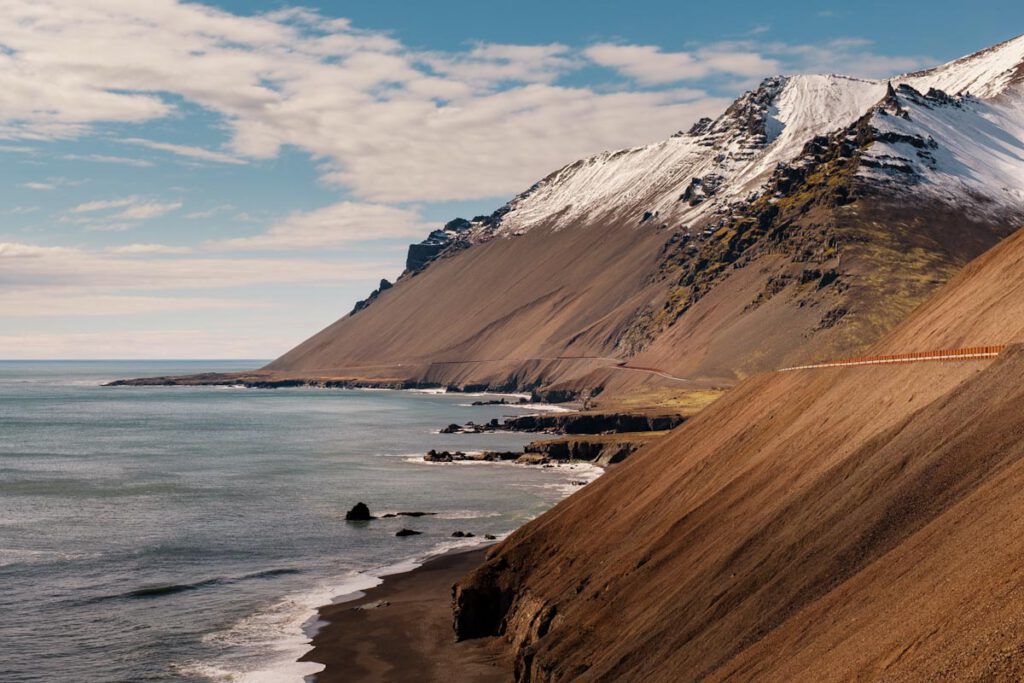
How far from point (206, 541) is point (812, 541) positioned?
5628 cm

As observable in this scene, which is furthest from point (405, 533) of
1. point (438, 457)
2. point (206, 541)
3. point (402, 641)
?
point (438, 457)

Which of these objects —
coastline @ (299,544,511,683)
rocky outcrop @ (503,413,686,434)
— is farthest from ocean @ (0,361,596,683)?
rocky outcrop @ (503,413,686,434)

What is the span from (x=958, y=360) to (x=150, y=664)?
35.3 metres

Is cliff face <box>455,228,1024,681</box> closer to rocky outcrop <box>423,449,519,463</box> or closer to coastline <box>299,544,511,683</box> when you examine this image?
coastline <box>299,544,511,683</box>

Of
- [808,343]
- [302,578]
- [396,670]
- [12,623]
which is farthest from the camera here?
[808,343]

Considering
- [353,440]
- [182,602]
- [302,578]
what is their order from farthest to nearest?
1. [353,440]
2. [302,578]
3. [182,602]

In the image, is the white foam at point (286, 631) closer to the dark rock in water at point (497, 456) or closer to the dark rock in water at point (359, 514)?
the dark rock in water at point (359, 514)

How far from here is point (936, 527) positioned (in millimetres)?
28031

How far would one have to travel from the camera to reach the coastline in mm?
45469

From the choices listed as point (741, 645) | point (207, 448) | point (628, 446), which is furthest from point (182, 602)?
point (207, 448)

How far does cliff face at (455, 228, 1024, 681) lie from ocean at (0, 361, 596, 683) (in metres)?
13.1

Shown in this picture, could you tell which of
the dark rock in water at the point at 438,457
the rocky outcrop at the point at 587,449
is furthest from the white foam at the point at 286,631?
the rocky outcrop at the point at 587,449

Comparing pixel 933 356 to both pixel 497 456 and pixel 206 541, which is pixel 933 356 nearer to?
pixel 206 541

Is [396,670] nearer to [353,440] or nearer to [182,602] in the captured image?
[182,602]
